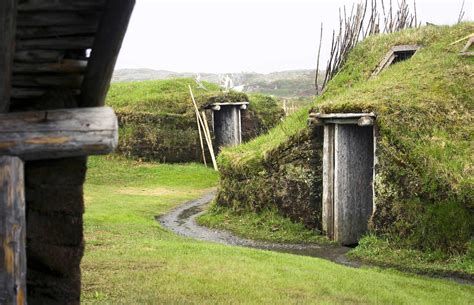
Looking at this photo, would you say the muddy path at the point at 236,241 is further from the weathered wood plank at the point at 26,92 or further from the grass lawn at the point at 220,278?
the weathered wood plank at the point at 26,92

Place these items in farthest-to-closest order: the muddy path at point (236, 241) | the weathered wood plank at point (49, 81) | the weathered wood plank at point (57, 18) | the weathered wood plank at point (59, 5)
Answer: the muddy path at point (236, 241)
the weathered wood plank at point (49, 81)
the weathered wood plank at point (57, 18)
the weathered wood plank at point (59, 5)

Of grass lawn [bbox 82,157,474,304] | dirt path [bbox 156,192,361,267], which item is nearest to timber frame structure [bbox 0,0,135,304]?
grass lawn [bbox 82,157,474,304]

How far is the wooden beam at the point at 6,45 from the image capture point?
4.39m

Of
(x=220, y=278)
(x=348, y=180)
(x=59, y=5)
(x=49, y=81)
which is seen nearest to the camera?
(x=59, y=5)

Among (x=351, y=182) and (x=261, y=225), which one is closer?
(x=351, y=182)

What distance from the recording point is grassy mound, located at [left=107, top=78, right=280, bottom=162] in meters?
30.9

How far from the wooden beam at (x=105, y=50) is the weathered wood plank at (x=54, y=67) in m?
0.10

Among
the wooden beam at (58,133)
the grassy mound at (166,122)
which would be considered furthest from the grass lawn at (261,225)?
the grassy mound at (166,122)

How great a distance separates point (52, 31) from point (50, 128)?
2.61 ft

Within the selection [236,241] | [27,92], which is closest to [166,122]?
[236,241]

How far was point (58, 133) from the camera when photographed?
5191 mm

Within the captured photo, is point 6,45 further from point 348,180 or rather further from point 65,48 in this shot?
point 348,180

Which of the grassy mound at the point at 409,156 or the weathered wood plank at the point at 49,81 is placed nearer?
the weathered wood plank at the point at 49,81

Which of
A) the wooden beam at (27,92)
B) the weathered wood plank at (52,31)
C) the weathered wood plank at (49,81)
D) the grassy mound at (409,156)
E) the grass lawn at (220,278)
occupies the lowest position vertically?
the grass lawn at (220,278)
